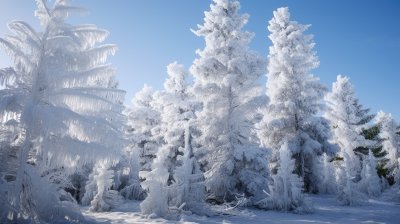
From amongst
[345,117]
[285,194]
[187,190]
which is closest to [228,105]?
[285,194]

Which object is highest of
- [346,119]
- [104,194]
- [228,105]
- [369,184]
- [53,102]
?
[346,119]

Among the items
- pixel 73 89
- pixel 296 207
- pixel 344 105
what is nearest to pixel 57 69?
pixel 73 89

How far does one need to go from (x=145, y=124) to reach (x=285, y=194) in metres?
16.7

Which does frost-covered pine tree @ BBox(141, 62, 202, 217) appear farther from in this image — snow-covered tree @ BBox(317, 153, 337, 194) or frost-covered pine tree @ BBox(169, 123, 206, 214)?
snow-covered tree @ BBox(317, 153, 337, 194)

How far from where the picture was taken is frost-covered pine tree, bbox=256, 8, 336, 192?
71.3ft

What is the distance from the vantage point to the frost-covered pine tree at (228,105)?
15.3m

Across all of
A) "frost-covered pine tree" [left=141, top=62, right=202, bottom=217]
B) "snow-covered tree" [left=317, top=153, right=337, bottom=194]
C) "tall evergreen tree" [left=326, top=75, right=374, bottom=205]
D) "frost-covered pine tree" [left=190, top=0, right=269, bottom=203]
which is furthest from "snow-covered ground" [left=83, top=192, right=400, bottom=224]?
"tall evergreen tree" [left=326, top=75, right=374, bottom=205]

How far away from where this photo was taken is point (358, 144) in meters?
29.4

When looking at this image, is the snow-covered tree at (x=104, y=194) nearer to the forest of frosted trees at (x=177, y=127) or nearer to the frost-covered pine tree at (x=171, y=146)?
the forest of frosted trees at (x=177, y=127)

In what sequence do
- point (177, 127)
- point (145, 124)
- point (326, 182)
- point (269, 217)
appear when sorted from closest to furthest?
1. point (269, 217)
2. point (177, 127)
3. point (326, 182)
4. point (145, 124)

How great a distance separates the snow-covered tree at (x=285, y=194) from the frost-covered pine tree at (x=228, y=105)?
829mm

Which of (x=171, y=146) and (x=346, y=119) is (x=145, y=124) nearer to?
(x=171, y=146)

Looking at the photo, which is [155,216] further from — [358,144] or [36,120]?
[358,144]

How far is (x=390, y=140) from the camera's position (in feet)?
124
